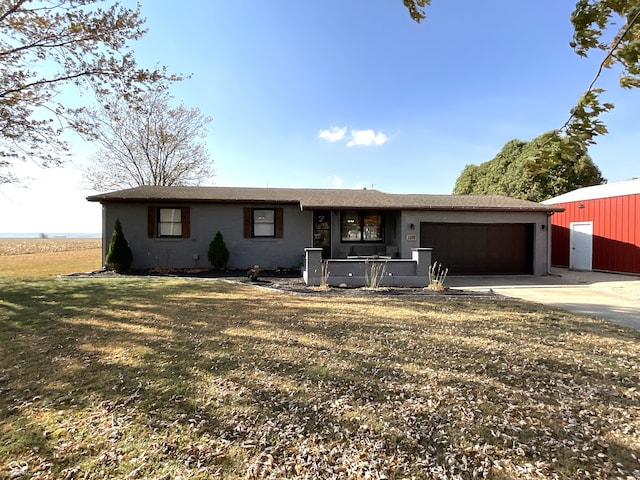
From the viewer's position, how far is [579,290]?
30.7ft

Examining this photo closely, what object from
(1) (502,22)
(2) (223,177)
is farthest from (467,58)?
(2) (223,177)

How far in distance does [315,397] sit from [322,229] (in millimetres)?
10153

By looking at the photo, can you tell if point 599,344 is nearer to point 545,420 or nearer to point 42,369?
point 545,420

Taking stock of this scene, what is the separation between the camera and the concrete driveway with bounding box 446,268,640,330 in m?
6.76

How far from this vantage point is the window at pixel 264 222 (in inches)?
496

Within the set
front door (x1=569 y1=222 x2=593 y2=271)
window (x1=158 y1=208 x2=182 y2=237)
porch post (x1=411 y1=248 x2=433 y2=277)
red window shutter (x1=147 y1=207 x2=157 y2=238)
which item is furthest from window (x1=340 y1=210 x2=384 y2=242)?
front door (x1=569 y1=222 x2=593 y2=271)

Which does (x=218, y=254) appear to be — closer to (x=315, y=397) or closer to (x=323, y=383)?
(x=323, y=383)

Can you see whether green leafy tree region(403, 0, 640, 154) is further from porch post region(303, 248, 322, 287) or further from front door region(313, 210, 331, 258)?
front door region(313, 210, 331, 258)

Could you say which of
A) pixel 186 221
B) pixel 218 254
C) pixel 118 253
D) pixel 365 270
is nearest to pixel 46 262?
pixel 118 253

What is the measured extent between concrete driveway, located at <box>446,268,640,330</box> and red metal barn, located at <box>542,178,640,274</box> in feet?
2.83

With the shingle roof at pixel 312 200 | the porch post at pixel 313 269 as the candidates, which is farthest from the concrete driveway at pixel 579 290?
the porch post at pixel 313 269

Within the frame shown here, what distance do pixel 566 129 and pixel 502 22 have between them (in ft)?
22.6

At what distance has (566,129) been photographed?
252cm

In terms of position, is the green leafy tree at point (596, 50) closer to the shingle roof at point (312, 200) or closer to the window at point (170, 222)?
the shingle roof at point (312, 200)
